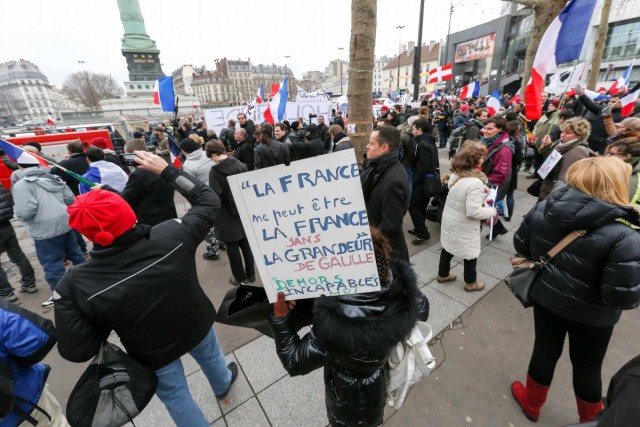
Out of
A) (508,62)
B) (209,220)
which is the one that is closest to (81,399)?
(209,220)

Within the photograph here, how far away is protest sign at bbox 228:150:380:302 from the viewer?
4.24 ft

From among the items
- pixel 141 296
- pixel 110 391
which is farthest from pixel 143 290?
pixel 110 391

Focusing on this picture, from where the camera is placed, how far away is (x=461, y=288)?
3.75m

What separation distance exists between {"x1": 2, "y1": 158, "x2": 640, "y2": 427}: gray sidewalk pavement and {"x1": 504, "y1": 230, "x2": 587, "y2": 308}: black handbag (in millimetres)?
919

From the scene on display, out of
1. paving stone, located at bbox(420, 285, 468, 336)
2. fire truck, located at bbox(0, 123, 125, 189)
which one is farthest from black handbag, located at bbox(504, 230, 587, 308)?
fire truck, located at bbox(0, 123, 125, 189)

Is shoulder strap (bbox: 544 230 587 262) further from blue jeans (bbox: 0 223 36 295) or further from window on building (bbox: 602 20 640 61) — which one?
window on building (bbox: 602 20 640 61)

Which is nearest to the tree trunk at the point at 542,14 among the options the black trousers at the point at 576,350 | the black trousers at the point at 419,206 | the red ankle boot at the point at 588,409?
the black trousers at the point at 419,206

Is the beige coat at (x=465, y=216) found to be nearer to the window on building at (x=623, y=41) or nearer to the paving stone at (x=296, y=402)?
the paving stone at (x=296, y=402)

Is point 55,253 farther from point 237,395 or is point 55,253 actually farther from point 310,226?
point 310,226

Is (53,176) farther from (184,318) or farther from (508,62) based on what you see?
(508,62)

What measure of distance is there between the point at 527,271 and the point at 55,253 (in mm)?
5591

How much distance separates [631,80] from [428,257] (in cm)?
3283

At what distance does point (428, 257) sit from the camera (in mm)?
4594

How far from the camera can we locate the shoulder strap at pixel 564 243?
1.74 metres
